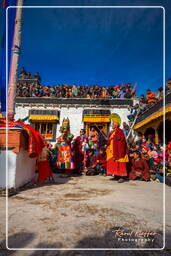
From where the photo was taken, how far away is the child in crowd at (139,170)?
4.72m

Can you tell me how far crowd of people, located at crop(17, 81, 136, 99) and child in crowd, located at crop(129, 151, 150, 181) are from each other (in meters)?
9.64

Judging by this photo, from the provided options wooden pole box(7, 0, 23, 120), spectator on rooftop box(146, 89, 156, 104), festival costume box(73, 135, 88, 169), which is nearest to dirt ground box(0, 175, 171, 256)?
wooden pole box(7, 0, 23, 120)

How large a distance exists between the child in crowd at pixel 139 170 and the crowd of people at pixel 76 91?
31.6ft

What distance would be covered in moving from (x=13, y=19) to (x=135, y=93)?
11.6 m

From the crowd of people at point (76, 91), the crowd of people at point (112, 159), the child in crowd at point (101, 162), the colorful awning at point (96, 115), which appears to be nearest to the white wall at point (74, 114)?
the colorful awning at point (96, 115)

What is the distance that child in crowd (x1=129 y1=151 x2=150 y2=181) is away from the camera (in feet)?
15.5

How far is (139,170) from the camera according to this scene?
→ 4.88 meters

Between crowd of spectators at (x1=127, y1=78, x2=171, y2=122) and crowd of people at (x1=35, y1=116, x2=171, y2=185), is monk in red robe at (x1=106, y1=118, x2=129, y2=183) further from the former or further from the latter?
crowd of spectators at (x1=127, y1=78, x2=171, y2=122)

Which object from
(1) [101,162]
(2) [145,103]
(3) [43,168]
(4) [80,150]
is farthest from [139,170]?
(2) [145,103]

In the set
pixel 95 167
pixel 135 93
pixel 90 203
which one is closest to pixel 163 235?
pixel 90 203

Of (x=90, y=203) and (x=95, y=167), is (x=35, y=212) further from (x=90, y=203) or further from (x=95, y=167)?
(x=95, y=167)

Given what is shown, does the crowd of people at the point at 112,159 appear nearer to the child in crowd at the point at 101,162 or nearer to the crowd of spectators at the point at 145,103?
the child in crowd at the point at 101,162

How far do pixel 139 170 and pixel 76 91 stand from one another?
37.1 feet

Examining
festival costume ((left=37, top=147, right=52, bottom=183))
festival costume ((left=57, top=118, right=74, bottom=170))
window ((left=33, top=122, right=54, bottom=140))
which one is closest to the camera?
festival costume ((left=37, top=147, right=52, bottom=183))
